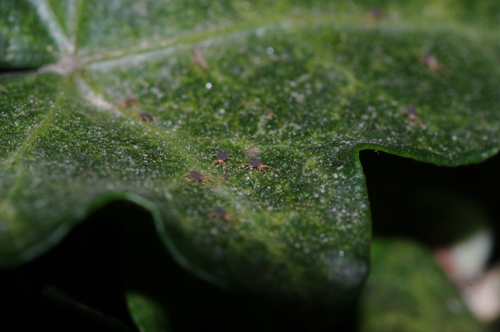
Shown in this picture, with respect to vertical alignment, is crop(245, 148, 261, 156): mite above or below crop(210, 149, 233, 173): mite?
below

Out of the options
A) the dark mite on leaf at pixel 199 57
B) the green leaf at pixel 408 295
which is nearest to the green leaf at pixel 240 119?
the dark mite on leaf at pixel 199 57

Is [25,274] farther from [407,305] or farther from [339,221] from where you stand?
[407,305]

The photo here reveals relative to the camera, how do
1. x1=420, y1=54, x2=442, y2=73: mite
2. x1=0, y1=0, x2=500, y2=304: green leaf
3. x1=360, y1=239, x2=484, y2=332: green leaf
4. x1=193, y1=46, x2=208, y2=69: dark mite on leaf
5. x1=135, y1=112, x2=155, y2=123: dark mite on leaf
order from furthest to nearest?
x1=360, y1=239, x2=484, y2=332: green leaf < x1=420, y1=54, x2=442, y2=73: mite < x1=193, y1=46, x2=208, y2=69: dark mite on leaf < x1=135, y1=112, x2=155, y2=123: dark mite on leaf < x1=0, y1=0, x2=500, y2=304: green leaf

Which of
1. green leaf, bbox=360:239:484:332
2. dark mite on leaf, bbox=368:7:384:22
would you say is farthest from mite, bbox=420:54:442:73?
green leaf, bbox=360:239:484:332

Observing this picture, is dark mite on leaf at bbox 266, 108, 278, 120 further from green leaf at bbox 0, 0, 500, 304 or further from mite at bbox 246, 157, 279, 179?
mite at bbox 246, 157, 279, 179

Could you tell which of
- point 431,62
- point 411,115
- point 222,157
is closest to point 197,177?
point 222,157
